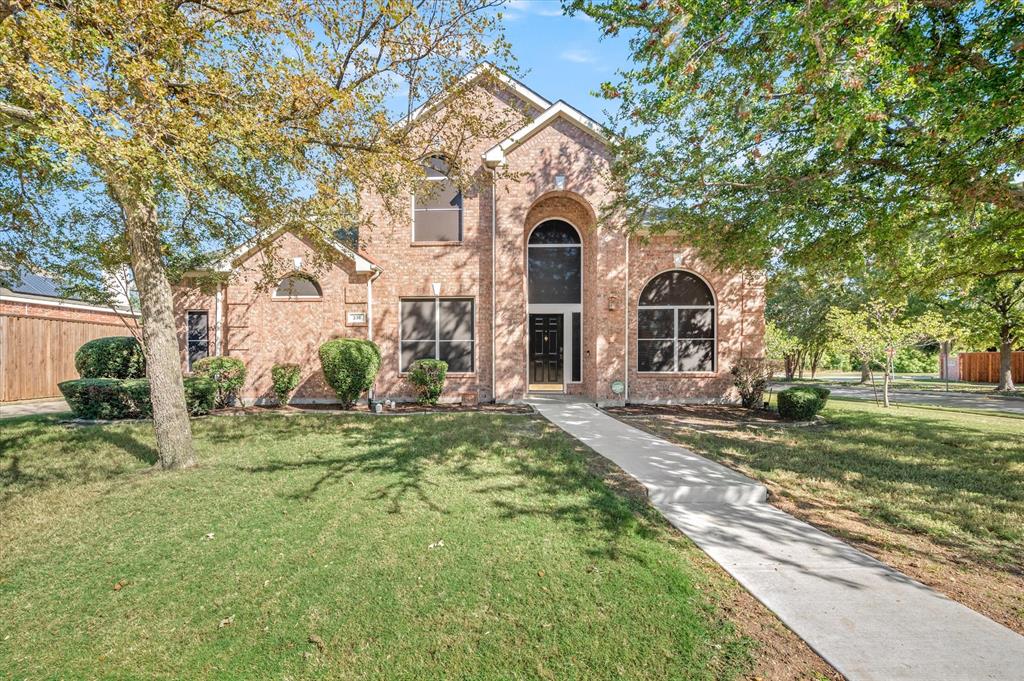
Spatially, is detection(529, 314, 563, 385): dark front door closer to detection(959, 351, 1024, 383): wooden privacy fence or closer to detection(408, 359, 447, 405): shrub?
detection(408, 359, 447, 405): shrub

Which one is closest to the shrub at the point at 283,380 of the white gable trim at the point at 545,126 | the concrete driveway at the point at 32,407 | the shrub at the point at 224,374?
the shrub at the point at 224,374

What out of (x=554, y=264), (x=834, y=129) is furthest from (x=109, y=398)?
(x=834, y=129)

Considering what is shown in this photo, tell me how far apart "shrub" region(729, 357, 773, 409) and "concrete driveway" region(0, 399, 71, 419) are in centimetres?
1764

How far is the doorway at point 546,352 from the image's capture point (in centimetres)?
1296

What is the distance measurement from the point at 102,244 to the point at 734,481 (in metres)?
12.1

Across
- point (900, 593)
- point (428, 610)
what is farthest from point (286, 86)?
point (900, 593)

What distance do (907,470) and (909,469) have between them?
0.09 meters

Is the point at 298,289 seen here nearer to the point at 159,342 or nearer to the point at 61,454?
the point at 61,454

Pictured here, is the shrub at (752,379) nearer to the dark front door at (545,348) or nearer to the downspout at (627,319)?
the downspout at (627,319)

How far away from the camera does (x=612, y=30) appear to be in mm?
6457

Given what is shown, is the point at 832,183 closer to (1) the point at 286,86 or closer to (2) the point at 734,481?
(2) the point at 734,481

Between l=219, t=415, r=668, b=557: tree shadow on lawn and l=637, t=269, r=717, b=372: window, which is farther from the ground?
l=637, t=269, r=717, b=372: window

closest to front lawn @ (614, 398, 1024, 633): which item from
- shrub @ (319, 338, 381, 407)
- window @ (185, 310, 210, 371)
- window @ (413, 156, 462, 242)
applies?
shrub @ (319, 338, 381, 407)

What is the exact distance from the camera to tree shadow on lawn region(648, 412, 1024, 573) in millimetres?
4293
